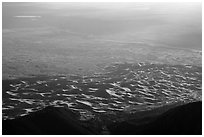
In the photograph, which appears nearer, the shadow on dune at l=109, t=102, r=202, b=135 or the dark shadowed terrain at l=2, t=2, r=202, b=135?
the shadow on dune at l=109, t=102, r=202, b=135

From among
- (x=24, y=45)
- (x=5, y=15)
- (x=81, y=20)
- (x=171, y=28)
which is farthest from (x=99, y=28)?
(x=5, y=15)

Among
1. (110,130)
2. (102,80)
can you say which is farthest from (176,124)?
(102,80)

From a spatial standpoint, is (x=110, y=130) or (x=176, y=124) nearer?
(x=176, y=124)

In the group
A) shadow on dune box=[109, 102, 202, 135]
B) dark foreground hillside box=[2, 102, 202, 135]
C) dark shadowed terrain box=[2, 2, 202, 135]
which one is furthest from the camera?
dark shadowed terrain box=[2, 2, 202, 135]

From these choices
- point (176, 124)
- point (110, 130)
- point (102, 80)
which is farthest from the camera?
point (102, 80)

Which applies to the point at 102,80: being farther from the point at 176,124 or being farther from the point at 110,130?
the point at 176,124

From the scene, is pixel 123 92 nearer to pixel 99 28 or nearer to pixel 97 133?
pixel 97 133

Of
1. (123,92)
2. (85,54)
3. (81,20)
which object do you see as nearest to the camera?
(123,92)

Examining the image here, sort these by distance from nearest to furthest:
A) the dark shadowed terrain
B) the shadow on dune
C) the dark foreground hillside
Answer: the dark foreground hillside, the shadow on dune, the dark shadowed terrain
